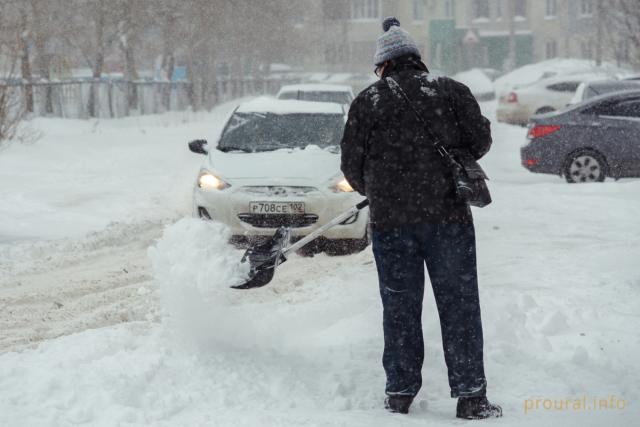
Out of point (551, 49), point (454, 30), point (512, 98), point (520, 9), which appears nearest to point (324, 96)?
point (512, 98)

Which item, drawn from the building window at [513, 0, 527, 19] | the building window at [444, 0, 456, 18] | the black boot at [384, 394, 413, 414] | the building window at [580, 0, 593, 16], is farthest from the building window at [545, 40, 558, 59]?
the black boot at [384, 394, 413, 414]

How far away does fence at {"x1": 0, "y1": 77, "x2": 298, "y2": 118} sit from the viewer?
2398 cm

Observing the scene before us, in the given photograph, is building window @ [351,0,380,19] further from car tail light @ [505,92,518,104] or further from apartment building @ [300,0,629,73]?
car tail light @ [505,92,518,104]

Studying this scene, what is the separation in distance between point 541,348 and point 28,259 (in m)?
5.49

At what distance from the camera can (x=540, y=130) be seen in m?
13.9

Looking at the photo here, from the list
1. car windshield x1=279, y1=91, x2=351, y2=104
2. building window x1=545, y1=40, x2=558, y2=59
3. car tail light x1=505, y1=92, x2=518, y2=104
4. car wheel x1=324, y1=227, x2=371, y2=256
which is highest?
car windshield x1=279, y1=91, x2=351, y2=104

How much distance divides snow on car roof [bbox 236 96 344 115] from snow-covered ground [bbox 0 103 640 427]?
1690mm

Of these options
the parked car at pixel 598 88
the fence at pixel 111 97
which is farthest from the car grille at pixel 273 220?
the parked car at pixel 598 88

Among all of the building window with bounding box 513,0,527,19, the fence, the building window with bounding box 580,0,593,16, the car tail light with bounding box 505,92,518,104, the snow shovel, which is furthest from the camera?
the building window with bounding box 513,0,527,19

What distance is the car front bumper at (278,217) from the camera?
840 centimetres

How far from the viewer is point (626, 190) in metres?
12.0

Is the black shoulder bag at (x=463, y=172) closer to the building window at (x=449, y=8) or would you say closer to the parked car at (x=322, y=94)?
the parked car at (x=322, y=94)

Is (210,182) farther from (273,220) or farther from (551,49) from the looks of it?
(551,49)

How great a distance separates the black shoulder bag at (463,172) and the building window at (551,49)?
65723 mm
